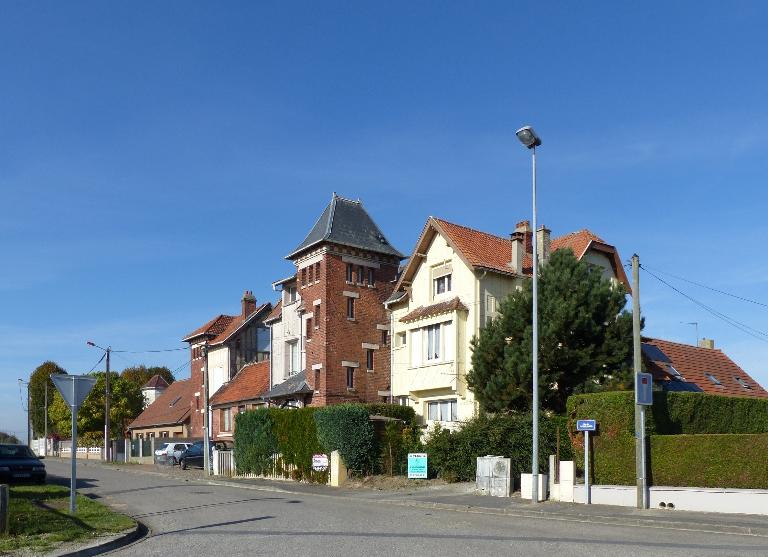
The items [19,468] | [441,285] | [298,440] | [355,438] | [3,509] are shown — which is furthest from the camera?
[441,285]

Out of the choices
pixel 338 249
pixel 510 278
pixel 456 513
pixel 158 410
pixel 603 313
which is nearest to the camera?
pixel 456 513

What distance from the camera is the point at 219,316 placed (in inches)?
2564

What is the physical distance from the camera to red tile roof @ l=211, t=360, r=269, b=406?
5312 centimetres

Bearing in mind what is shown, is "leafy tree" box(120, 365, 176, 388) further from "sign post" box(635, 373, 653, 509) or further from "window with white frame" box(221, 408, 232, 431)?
"sign post" box(635, 373, 653, 509)

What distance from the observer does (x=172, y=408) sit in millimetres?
67875

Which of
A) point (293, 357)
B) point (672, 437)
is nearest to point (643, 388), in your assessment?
point (672, 437)

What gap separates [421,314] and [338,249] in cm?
797

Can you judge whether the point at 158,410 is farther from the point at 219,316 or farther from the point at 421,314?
the point at 421,314

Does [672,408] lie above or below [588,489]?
above

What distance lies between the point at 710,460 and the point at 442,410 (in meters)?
17.7

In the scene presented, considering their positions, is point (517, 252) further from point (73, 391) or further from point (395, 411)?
point (73, 391)

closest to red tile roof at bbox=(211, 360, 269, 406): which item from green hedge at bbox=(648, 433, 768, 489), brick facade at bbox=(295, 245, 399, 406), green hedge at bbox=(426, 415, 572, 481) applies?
brick facade at bbox=(295, 245, 399, 406)

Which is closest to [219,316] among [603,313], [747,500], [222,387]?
[222,387]

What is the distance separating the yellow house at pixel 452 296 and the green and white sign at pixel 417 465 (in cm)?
430
